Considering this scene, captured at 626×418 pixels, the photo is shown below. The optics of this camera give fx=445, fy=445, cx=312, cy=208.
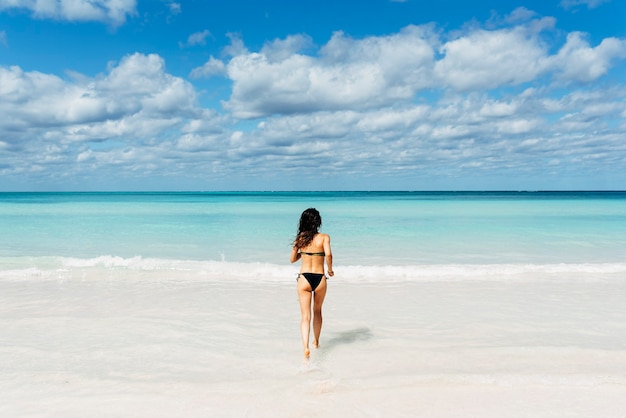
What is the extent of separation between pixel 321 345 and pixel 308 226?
6.25 ft

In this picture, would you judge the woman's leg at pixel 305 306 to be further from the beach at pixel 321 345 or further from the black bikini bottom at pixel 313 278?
the beach at pixel 321 345

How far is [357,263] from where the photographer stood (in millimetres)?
14172

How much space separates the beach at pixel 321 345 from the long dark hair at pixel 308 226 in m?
1.56

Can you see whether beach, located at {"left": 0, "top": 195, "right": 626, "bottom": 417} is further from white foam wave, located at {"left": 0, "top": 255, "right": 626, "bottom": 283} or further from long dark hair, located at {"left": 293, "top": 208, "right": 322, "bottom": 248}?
long dark hair, located at {"left": 293, "top": 208, "right": 322, "bottom": 248}

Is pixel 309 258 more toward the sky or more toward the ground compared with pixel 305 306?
more toward the sky

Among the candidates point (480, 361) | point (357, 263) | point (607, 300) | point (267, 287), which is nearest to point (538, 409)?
point (480, 361)

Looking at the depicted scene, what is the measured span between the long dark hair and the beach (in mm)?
1560

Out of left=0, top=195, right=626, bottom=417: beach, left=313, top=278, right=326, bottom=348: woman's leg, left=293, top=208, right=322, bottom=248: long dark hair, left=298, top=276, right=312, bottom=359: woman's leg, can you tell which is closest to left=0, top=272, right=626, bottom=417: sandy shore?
left=0, top=195, right=626, bottom=417: beach

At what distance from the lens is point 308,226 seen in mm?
5719

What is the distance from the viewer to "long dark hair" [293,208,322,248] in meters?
5.69

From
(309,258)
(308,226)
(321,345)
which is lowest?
(321,345)

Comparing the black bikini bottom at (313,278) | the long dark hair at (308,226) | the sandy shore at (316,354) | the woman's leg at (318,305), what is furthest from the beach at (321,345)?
the long dark hair at (308,226)

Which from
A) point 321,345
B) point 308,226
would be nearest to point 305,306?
point 321,345

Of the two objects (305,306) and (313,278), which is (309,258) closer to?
(313,278)
